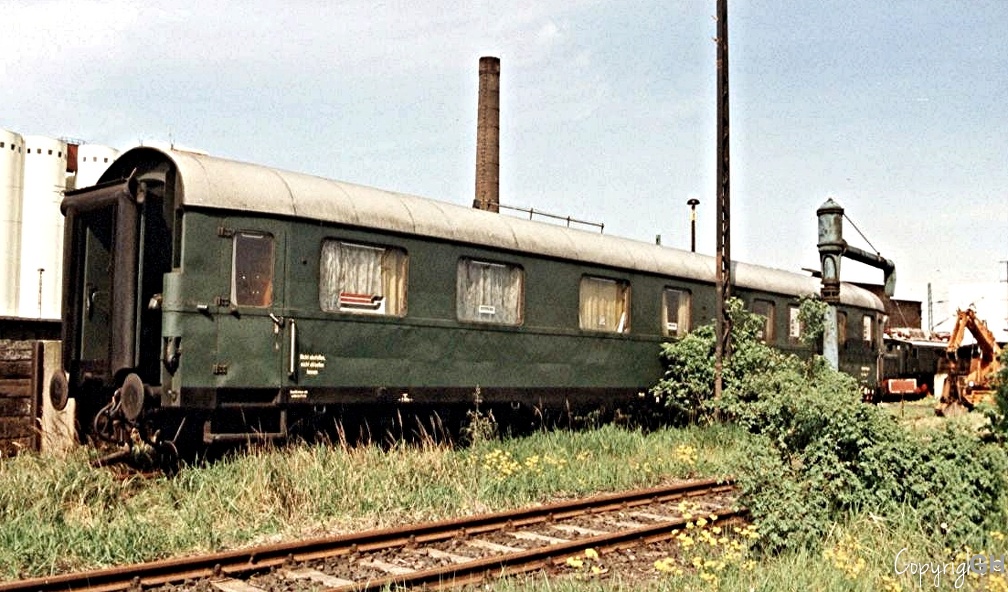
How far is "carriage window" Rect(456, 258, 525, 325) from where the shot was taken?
1234 cm

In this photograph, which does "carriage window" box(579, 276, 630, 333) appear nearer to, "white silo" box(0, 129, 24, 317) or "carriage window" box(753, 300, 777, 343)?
"carriage window" box(753, 300, 777, 343)

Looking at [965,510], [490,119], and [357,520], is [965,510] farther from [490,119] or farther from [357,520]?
[490,119]

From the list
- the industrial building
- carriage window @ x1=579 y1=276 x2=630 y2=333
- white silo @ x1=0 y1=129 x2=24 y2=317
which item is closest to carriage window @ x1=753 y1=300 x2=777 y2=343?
carriage window @ x1=579 y1=276 x2=630 y2=333

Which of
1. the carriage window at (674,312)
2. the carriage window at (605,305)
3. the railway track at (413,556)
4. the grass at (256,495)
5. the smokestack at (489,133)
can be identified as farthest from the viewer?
the smokestack at (489,133)

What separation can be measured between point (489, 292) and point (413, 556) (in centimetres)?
611

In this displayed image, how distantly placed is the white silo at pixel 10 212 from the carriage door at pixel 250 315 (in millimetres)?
41532

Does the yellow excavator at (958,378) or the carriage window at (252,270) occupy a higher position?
the carriage window at (252,270)

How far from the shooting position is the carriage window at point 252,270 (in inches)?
390

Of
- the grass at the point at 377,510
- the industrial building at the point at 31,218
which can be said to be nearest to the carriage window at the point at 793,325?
the grass at the point at 377,510

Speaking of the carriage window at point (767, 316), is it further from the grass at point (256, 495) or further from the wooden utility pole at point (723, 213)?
the grass at point (256, 495)

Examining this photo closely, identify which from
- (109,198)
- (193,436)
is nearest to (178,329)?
(193,436)

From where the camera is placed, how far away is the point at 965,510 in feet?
23.0

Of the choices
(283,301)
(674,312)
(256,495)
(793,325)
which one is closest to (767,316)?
(793,325)

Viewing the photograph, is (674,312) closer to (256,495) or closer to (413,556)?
(256,495)
